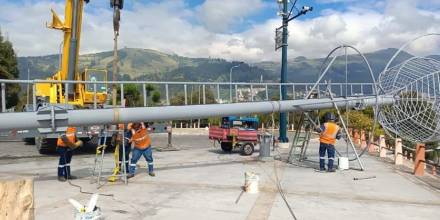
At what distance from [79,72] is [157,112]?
8681 millimetres

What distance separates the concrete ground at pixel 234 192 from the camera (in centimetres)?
919

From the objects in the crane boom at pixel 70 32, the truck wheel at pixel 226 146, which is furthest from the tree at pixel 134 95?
the truck wheel at pixel 226 146

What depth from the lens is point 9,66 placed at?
49000 mm

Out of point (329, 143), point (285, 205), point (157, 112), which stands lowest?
point (285, 205)

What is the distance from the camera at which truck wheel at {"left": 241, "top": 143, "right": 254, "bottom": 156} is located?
1908cm

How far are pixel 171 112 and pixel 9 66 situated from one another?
42.2 metres

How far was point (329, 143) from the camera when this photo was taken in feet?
47.8

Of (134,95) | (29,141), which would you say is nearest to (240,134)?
(134,95)

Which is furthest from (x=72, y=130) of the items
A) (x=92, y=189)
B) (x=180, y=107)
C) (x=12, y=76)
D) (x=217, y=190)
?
(x=12, y=76)

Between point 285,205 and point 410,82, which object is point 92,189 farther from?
point 410,82

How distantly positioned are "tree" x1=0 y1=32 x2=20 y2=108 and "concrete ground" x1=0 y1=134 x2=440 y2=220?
113ft

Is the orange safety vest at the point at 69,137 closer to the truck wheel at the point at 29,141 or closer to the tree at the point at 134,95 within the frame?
the tree at the point at 134,95

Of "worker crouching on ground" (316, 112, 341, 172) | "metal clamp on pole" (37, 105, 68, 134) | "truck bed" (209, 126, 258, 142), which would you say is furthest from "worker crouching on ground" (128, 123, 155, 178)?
"truck bed" (209, 126, 258, 142)

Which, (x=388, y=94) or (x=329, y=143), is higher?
(x=388, y=94)
